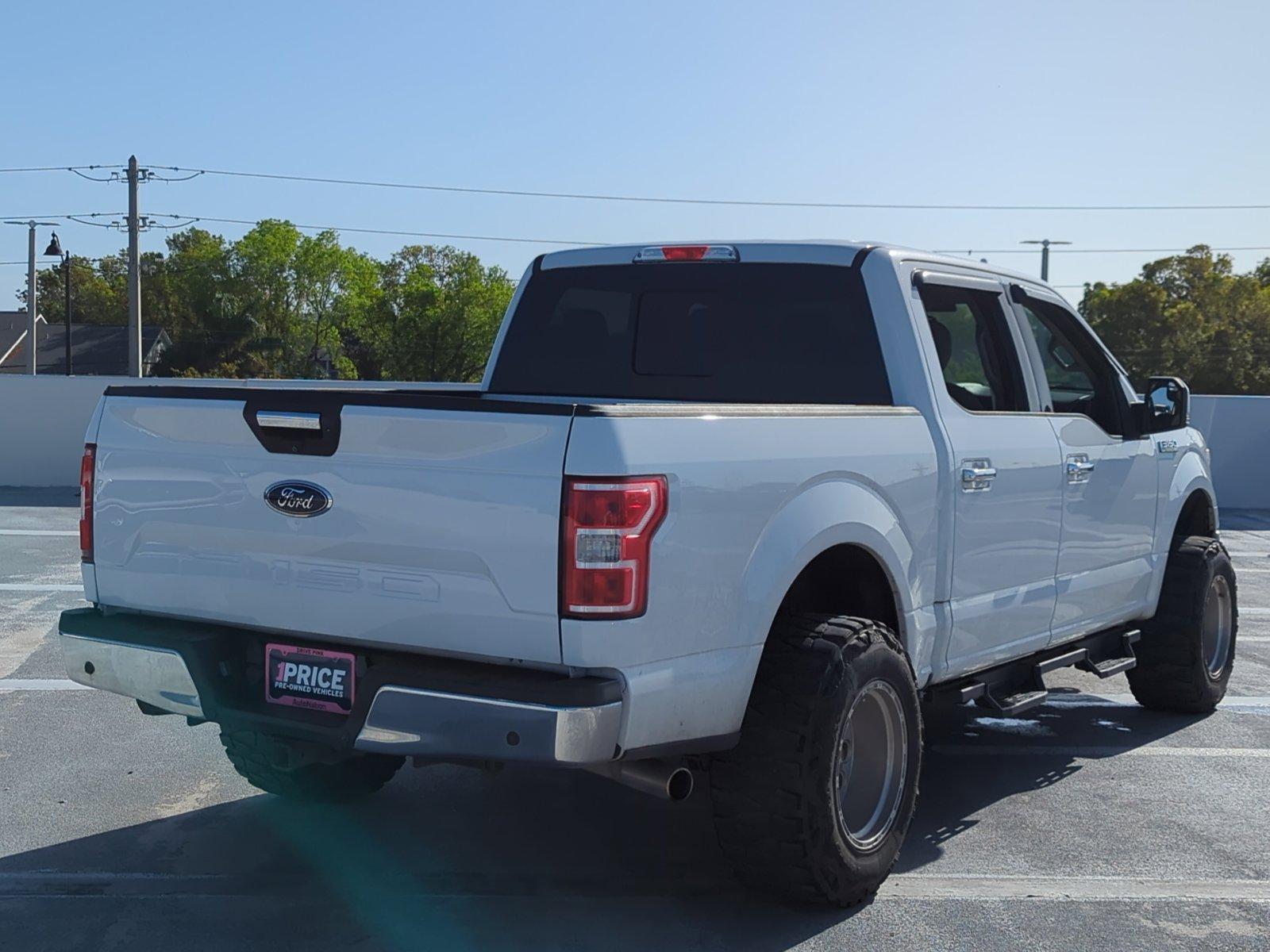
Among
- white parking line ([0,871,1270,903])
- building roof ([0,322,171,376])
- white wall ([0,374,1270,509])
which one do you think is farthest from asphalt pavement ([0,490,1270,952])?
building roof ([0,322,171,376])

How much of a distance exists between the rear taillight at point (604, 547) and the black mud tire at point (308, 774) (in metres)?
1.51

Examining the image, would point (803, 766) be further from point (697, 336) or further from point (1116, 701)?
point (1116, 701)

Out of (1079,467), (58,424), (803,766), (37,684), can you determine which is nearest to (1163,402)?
(1079,467)

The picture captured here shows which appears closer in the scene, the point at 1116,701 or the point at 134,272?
the point at 1116,701

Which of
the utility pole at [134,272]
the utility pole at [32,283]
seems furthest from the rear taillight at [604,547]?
the utility pole at [32,283]

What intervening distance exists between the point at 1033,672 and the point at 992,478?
1.00 metres

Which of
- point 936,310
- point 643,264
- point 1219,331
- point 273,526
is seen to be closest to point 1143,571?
point 936,310

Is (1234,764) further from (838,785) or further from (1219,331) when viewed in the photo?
(1219,331)

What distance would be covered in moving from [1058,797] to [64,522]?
1272 cm

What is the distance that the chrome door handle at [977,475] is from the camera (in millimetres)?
4855

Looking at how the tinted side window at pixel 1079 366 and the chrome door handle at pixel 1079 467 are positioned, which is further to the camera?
the tinted side window at pixel 1079 366

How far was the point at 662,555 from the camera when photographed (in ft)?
11.6

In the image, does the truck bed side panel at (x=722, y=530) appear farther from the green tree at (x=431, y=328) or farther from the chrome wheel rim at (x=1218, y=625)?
the green tree at (x=431, y=328)

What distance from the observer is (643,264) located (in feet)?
18.8
